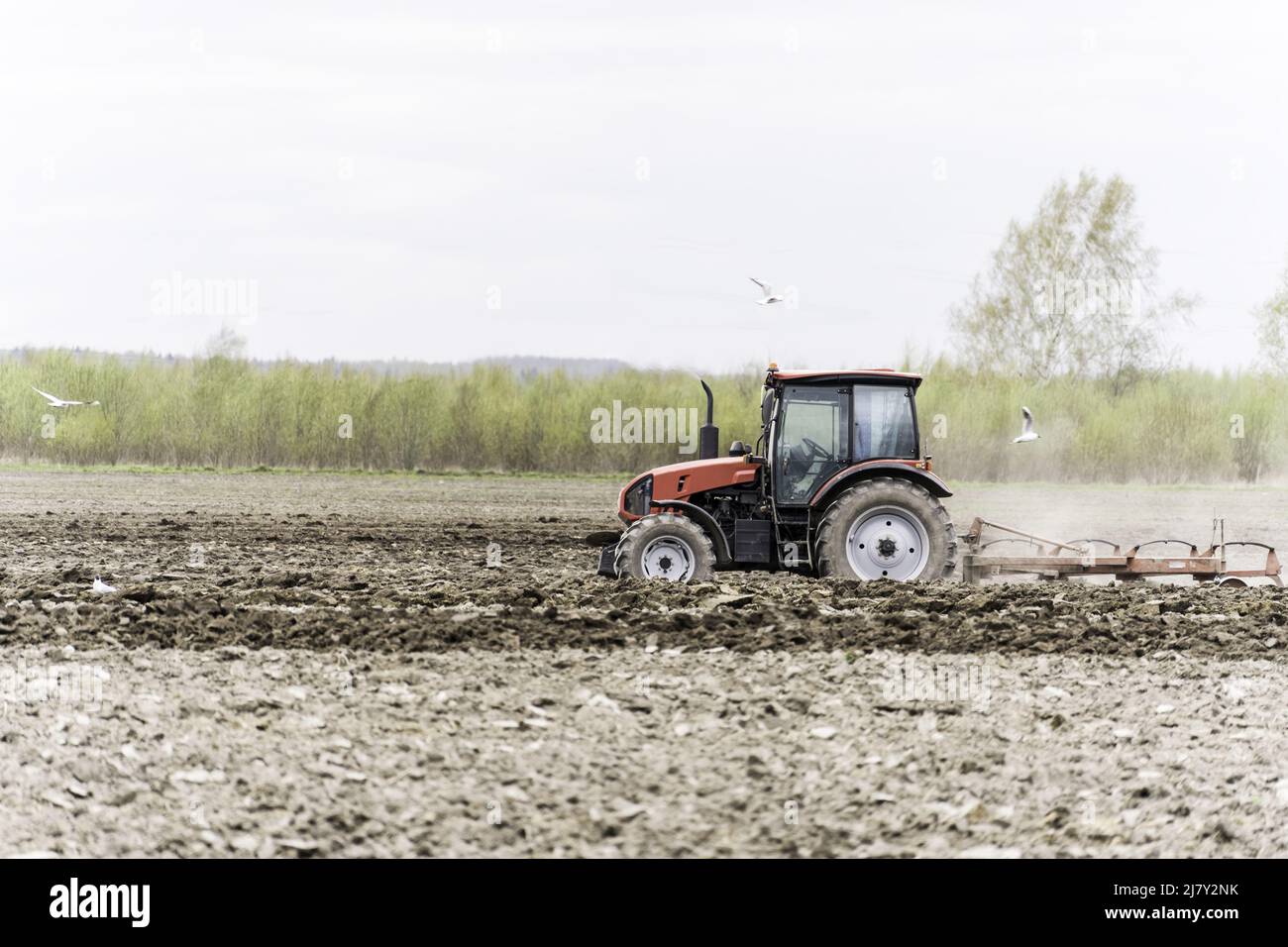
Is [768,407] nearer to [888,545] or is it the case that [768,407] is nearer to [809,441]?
[809,441]

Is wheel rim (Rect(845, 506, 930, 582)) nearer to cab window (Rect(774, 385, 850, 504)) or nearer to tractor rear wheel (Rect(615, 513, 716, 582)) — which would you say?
cab window (Rect(774, 385, 850, 504))

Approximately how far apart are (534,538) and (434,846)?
39.2 feet

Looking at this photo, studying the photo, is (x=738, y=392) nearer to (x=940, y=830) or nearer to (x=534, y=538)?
(x=534, y=538)

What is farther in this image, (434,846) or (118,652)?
(118,652)

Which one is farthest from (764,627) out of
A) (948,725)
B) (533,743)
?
(533,743)

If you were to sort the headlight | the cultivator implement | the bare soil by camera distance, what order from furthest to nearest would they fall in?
the cultivator implement < the headlight < the bare soil

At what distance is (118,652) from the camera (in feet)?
27.6

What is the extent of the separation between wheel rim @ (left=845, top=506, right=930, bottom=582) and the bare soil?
0.35 metres

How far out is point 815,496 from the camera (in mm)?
11148

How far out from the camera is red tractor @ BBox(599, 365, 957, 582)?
36.4 ft

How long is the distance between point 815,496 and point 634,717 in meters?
4.69

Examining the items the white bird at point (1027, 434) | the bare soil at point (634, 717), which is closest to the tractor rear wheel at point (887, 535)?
the bare soil at point (634, 717)

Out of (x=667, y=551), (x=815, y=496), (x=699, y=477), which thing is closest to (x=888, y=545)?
(x=815, y=496)

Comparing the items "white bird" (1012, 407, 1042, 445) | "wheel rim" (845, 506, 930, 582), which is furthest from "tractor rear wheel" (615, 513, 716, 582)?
"white bird" (1012, 407, 1042, 445)
